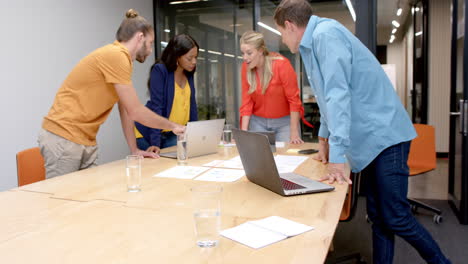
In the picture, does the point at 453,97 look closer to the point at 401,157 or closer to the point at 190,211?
the point at 401,157

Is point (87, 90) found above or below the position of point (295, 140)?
above

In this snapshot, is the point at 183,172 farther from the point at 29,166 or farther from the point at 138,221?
the point at 29,166

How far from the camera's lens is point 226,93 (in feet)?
18.7

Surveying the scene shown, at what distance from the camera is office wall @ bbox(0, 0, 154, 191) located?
358 centimetres

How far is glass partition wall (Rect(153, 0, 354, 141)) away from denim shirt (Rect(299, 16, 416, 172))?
339 centimetres

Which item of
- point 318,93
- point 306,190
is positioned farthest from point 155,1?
point 306,190

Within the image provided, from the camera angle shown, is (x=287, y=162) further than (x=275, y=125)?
No

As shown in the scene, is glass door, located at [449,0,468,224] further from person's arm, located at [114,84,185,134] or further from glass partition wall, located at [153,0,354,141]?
person's arm, located at [114,84,185,134]

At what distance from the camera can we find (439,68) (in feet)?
23.3

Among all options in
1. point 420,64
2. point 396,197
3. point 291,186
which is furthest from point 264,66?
point 420,64

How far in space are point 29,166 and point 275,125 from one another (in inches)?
71.6

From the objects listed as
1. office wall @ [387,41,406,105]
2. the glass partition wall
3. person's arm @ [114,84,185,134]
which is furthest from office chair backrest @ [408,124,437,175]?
office wall @ [387,41,406,105]

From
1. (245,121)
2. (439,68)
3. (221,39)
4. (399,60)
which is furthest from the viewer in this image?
(399,60)

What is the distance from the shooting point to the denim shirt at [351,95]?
179cm
